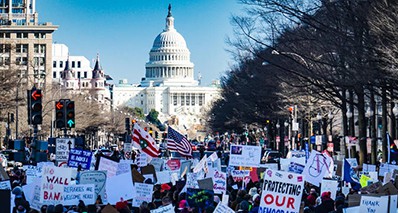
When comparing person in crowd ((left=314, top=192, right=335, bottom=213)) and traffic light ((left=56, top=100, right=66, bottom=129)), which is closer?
person in crowd ((left=314, top=192, right=335, bottom=213))

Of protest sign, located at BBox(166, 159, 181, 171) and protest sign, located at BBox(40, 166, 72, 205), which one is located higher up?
protest sign, located at BBox(166, 159, 181, 171)

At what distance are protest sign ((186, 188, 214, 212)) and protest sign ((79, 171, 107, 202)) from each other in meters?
2.31

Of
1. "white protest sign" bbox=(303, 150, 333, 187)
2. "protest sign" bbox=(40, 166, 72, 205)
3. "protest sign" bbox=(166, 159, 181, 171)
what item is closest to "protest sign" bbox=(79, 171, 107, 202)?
"protest sign" bbox=(40, 166, 72, 205)

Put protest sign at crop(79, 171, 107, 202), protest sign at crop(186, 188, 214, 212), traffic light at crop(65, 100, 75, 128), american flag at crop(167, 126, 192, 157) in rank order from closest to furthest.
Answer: protest sign at crop(186, 188, 214, 212), protest sign at crop(79, 171, 107, 202), traffic light at crop(65, 100, 75, 128), american flag at crop(167, 126, 192, 157)

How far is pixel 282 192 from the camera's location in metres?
19.6

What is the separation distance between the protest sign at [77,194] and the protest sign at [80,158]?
684 centimetres

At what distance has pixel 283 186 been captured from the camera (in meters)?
19.7

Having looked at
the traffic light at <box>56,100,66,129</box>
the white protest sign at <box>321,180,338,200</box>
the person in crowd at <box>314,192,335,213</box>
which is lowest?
the person in crowd at <box>314,192,335,213</box>

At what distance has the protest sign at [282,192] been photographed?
Answer: 770 inches

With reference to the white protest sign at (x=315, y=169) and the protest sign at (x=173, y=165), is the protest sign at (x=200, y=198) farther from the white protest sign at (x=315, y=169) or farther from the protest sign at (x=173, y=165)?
the protest sign at (x=173, y=165)

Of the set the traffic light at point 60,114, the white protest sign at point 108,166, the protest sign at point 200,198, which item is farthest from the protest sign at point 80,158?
the protest sign at point 200,198

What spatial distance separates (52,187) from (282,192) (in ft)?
15.8

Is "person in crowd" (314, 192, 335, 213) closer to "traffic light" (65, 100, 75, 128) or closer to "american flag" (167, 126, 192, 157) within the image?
"traffic light" (65, 100, 75, 128)

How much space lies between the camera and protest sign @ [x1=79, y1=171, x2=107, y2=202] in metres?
24.5
